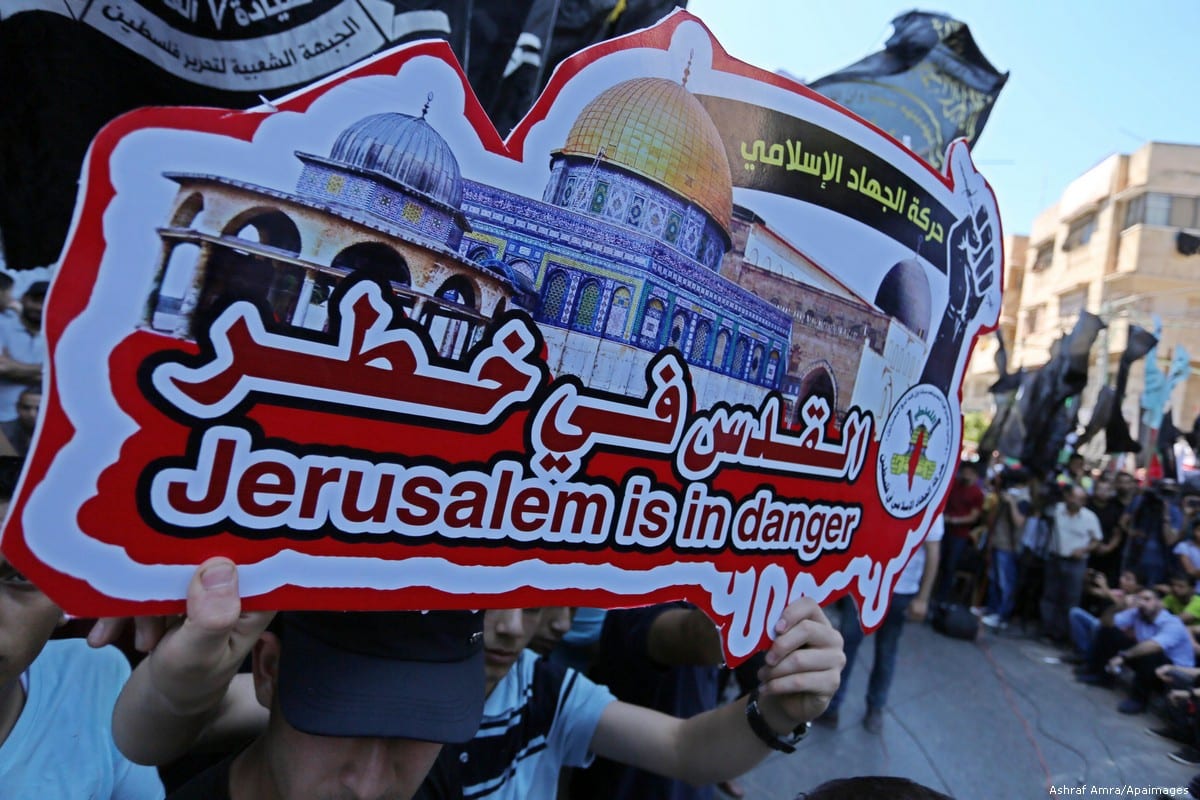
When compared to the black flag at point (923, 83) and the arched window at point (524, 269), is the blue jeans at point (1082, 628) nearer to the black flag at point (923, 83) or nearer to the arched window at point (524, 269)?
A: the black flag at point (923, 83)

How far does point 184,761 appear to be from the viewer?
1.31 metres

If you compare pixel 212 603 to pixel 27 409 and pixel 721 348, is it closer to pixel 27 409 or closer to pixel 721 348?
pixel 721 348

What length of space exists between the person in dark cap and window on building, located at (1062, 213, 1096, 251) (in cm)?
2980

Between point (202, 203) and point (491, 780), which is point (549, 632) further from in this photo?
point (202, 203)

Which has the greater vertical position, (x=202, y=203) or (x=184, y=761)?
(x=202, y=203)

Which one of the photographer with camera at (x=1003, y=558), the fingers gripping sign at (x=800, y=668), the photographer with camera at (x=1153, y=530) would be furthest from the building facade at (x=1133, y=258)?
the fingers gripping sign at (x=800, y=668)

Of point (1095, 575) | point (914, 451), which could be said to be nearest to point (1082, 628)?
point (1095, 575)

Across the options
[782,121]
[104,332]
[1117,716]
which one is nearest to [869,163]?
[782,121]

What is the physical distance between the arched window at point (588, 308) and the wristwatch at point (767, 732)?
830 millimetres

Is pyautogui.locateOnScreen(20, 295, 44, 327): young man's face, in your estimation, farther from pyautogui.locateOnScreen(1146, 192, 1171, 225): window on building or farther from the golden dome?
pyautogui.locateOnScreen(1146, 192, 1171, 225): window on building

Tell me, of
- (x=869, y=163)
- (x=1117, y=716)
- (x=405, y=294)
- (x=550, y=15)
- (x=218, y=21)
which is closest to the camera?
(x=405, y=294)

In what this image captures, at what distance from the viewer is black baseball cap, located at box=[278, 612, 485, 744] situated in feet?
3.15

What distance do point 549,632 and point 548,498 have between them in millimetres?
1152

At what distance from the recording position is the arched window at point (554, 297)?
39.3 inches
